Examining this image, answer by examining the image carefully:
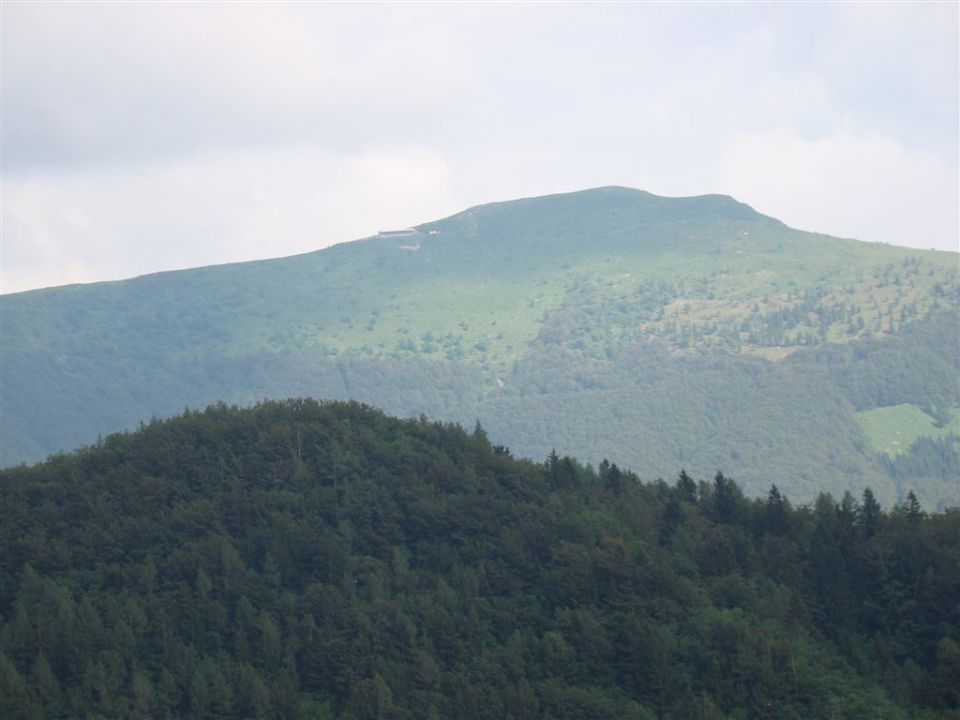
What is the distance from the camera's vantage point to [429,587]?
97062 mm

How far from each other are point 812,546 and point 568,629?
18.3 meters

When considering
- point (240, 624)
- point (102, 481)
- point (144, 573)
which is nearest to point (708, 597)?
point (240, 624)

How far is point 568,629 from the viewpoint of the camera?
90375 mm

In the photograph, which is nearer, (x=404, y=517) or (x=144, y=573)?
(x=144, y=573)

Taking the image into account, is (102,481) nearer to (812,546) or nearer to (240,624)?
(240,624)

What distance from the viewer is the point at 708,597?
93.1m

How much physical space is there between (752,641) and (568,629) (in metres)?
10.8

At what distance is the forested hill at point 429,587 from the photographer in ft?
276

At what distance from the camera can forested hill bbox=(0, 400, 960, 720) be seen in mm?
84000

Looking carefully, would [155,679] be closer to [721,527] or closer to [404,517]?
[404,517]

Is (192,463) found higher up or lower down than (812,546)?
higher up

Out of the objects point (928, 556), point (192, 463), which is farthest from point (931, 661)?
point (192, 463)

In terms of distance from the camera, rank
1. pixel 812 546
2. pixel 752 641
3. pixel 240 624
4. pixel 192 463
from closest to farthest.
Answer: pixel 752 641, pixel 240 624, pixel 812 546, pixel 192 463

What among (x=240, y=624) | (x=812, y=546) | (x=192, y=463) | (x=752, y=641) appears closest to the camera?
(x=752, y=641)
